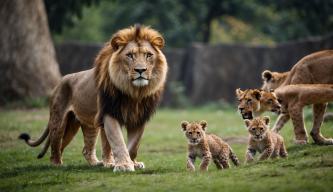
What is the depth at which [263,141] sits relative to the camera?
8.09m

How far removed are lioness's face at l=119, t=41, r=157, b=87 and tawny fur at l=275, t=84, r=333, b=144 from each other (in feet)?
6.06

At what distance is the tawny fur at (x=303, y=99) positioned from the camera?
848 centimetres

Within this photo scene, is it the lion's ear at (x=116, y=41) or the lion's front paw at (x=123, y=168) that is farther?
the lion's ear at (x=116, y=41)

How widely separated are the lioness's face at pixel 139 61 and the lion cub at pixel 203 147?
2.32 feet

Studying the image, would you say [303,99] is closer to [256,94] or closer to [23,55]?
[256,94]

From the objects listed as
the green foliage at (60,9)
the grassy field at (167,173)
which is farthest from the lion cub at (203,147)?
the green foliage at (60,9)

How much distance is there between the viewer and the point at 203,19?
100 feet

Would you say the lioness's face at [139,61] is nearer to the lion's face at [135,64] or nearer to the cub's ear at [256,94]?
the lion's face at [135,64]

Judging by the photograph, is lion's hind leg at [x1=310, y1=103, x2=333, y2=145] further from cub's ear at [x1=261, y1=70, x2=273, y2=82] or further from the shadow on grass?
the shadow on grass

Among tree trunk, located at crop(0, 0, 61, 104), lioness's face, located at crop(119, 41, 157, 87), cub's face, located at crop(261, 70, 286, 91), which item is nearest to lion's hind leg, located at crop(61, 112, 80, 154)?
lioness's face, located at crop(119, 41, 157, 87)

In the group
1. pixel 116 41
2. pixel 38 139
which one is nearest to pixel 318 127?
pixel 116 41

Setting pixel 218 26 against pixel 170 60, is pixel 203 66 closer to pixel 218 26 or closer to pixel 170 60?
pixel 170 60

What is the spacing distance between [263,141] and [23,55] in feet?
34.2

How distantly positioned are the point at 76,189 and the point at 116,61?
1.80m
